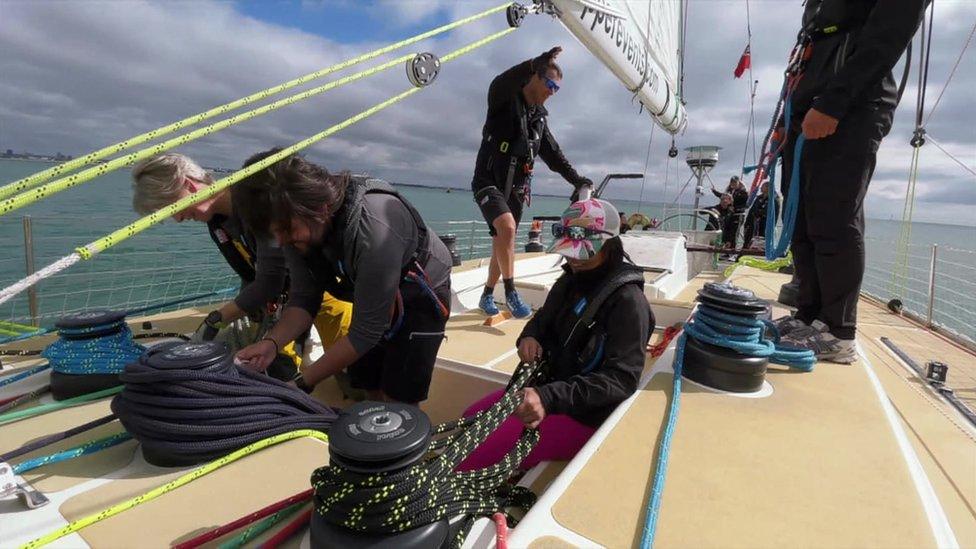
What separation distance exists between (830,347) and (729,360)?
0.71m

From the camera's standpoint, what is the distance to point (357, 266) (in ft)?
5.18

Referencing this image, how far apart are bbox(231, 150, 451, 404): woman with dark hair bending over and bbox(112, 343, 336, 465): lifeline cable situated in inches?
17.0

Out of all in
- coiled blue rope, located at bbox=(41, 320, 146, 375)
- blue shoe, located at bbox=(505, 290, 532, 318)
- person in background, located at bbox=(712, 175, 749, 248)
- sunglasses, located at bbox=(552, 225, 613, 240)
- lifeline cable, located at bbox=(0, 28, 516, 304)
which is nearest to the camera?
lifeline cable, located at bbox=(0, 28, 516, 304)

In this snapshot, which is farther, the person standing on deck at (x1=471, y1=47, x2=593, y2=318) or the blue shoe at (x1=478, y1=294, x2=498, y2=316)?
the blue shoe at (x1=478, y1=294, x2=498, y2=316)

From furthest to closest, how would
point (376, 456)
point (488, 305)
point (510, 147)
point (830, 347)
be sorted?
point (488, 305) → point (510, 147) → point (830, 347) → point (376, 456)

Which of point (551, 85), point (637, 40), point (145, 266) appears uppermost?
point (637, 40)

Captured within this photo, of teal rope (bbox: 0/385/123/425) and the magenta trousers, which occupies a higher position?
teal rope (bbox: 0/385/123/425)

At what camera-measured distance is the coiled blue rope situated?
1.46 m

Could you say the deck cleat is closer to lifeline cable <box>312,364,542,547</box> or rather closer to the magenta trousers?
lifeline cable <box>312,364,542,547</box>

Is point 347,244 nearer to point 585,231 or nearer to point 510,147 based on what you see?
point 585,231

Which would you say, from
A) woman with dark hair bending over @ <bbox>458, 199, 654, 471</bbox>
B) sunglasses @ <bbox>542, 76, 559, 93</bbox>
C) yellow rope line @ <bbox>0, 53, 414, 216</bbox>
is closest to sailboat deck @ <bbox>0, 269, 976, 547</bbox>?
woman with dark hair bending over @ <bbox>458, 199, 654, 471</bbox>

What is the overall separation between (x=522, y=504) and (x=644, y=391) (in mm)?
633

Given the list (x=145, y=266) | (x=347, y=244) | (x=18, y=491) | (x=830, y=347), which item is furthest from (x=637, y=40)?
(x=145, y=266)

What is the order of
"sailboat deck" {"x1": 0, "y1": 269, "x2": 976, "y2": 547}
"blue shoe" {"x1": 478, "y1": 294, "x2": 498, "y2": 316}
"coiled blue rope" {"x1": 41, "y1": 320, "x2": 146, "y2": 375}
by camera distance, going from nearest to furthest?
"sailboat deck" {"x1": 0, "y1": 269, "x2": 976, "y2": 547}
"coiled blue rope" {"x1": 41, "y1": 320, "x2": 146, "y2": 375}
"blue shoe" {"x1": 478, "y1": 294, "x2": 498, "y2": 316}
